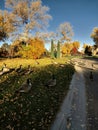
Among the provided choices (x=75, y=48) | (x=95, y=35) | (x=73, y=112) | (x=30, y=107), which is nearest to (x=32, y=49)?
(x=30, y=107)

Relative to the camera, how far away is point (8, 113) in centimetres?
1257

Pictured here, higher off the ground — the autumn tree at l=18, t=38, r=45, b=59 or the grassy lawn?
the autumn tree at l=18, t=38, r=45, b=59

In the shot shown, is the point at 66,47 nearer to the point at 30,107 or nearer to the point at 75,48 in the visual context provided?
the point at 75,48

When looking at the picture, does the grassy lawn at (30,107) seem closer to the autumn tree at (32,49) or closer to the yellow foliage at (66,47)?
the autumn tree at (32,49)

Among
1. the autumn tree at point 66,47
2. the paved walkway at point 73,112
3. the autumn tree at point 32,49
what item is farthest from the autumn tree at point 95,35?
the paved walkway at point 73,112

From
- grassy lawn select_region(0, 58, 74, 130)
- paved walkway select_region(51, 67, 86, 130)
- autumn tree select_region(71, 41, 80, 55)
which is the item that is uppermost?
autumn tree select_region(71, 41, 80, 55)

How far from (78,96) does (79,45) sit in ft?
539

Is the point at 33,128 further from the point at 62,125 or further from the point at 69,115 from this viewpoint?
the point at 69,115

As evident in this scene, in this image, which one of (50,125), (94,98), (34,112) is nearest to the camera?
(50,125)

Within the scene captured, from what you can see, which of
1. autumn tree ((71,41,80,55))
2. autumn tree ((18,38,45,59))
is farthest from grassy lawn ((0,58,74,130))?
autumn tree ((71,41,80,55))

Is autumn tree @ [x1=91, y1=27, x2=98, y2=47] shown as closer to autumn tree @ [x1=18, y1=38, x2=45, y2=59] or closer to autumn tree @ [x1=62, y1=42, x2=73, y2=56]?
autumn tree @ [x1=62, y1=42, x2=73, y2=56]

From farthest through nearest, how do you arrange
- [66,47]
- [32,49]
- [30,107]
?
[66,47] → [32,49] → [30,107]

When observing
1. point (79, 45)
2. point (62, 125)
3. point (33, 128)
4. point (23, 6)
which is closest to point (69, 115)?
point (62, 125)

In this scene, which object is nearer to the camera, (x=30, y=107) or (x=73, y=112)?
(x=30, y=107)
